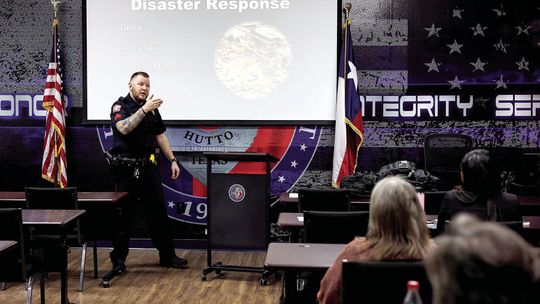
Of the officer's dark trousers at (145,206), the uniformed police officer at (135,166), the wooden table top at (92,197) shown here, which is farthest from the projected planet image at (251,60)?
the wooden table top at (92,197)

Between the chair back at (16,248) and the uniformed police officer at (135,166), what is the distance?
5.33ft

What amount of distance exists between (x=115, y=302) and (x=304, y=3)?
3.56 meters

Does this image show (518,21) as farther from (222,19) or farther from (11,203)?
(11,203)

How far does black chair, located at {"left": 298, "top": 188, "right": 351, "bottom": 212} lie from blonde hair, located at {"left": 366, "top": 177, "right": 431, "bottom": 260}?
2161 mm

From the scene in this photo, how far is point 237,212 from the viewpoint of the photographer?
5.22 meters

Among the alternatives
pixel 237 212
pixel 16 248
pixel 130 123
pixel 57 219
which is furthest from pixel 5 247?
pixel 237 212

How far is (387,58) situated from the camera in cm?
628

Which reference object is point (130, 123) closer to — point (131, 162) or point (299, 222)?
point (131, 162)

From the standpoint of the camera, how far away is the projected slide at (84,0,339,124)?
625 centimetres

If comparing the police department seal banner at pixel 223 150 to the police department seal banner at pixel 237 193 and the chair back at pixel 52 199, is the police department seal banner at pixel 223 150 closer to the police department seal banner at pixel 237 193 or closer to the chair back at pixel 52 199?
the police department seal banner at pixel 237 193

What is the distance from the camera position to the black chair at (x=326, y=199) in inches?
169

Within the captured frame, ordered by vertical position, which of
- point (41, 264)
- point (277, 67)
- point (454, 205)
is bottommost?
point (41, 264)

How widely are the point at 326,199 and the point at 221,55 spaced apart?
8.49 feet

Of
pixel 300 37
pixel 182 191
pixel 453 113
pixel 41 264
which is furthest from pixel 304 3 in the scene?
pixel 41 264
